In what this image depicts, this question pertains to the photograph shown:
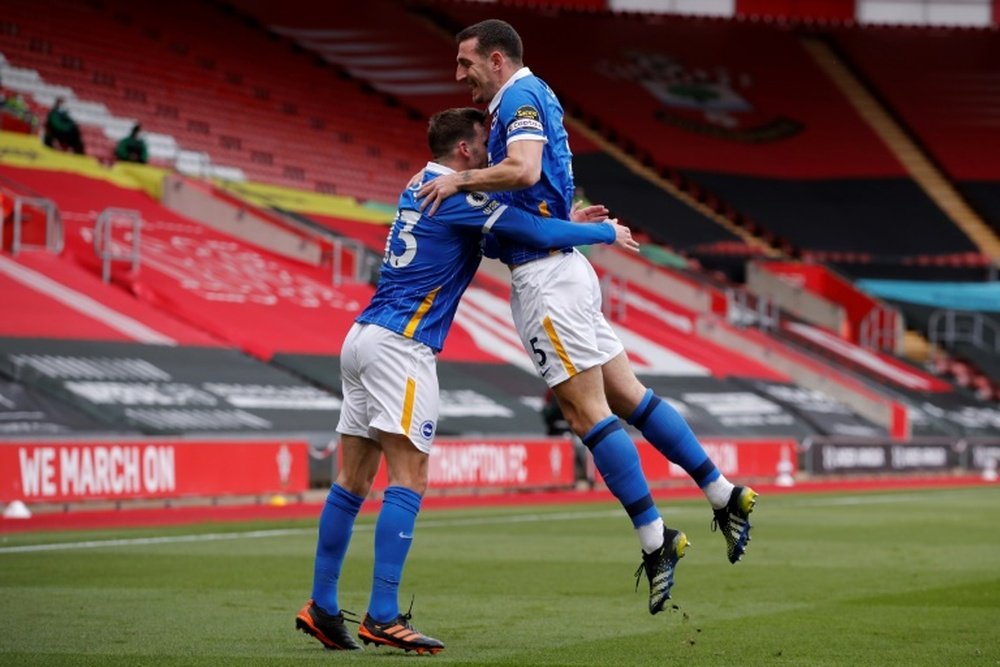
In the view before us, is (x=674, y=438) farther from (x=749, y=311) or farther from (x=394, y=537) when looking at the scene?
(x=749, y=311)

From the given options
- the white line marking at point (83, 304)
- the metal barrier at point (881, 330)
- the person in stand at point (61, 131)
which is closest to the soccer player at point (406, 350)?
the white line marking at point (83, 304)

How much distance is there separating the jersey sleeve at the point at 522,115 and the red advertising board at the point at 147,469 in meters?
10.6

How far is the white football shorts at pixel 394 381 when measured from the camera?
23.3 feet

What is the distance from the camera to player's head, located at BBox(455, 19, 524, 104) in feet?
23.8

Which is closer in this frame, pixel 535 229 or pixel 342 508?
pixel 535 229

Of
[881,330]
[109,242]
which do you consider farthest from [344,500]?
[881,330]

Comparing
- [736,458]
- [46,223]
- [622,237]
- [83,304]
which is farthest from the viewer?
[736,458]

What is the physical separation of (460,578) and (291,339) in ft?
54.7

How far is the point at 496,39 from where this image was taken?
7.27m

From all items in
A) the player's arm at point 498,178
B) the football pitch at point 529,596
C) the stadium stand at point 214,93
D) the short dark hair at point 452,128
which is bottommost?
the football pitch at point 529,596

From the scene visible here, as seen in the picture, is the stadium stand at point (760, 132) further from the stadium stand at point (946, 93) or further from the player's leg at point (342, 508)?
the player's leg at point (342, 508)

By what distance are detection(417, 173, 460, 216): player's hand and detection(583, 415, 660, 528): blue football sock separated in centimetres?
115

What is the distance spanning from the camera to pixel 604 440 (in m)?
7.19

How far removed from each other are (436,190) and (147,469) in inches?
458
